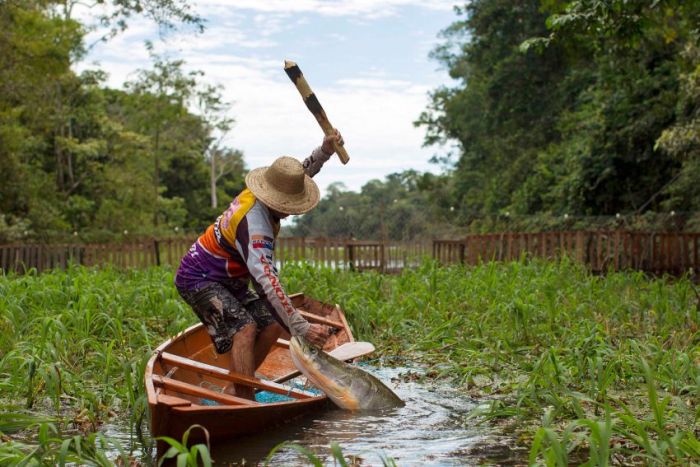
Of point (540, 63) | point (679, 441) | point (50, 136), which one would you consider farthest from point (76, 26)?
point (679, 441)

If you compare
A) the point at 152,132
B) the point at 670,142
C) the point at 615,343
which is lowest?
the point at 615,343

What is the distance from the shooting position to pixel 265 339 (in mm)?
6008

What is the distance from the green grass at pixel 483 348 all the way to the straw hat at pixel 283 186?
4.35 feet

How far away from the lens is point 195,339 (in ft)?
21.9

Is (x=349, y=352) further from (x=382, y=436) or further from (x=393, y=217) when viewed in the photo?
(x=393, y=217)

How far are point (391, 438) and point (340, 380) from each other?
26.5 inches

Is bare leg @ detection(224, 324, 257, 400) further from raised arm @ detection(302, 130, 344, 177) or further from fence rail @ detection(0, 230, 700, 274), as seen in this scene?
fence rail @ detection(0, 230, 700, 274)

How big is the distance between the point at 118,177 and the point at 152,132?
7.09m

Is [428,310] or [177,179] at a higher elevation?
[177,179]

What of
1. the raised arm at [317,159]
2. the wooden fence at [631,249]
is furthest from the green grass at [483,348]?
Answer: the wooden fence at [631,249]

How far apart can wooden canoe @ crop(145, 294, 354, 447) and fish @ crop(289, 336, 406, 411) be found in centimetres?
12

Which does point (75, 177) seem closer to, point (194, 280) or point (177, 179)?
point (177, 179)

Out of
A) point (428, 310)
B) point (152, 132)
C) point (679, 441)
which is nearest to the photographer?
point (679, 441)

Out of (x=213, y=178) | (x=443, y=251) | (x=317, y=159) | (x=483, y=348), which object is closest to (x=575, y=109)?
(x=443, y=251)
